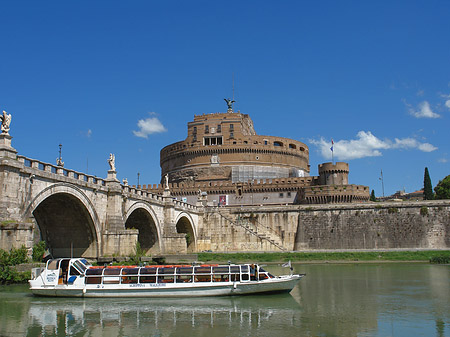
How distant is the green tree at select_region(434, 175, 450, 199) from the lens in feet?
263

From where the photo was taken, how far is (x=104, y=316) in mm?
19047

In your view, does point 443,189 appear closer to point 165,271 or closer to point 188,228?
point 188,228

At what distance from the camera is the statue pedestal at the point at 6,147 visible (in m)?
26.2

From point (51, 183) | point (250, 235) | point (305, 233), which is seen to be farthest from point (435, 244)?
point (51, 183)

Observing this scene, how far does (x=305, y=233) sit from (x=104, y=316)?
46.3m

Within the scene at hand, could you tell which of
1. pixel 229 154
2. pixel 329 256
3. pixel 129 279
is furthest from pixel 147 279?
pixel 229 154

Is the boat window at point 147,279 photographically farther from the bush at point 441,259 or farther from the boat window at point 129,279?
the bush at point 441,259

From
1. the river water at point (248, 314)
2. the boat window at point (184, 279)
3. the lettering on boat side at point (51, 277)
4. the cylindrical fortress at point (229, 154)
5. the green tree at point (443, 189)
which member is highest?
the cylindrical fortress at point (229, 154)

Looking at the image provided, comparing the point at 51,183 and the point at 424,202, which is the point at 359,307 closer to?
the point at 51,183

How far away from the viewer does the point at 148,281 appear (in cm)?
2381

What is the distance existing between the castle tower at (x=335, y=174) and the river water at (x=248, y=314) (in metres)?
48.4

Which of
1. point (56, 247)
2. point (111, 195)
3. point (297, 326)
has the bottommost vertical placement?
point (297, 326)

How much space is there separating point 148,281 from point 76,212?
1418 centimetres

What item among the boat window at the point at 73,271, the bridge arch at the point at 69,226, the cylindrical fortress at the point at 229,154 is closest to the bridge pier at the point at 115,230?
the bridge arch at the point at 69,226
